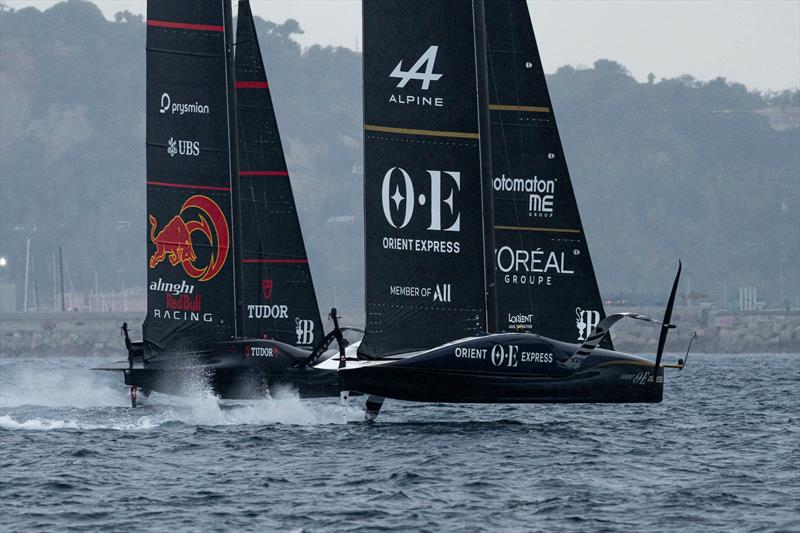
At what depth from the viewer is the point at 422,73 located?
23.7 metres

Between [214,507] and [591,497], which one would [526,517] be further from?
[214,507]

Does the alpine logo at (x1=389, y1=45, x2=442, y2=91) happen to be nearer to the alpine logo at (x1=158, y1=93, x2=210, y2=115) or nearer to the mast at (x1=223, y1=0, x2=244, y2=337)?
the mast at (x1=223, y1=0, x2=244, y2=337)

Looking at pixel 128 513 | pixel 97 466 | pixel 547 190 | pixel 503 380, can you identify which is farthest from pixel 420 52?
pixel 128 513

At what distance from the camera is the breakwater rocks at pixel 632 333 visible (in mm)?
112188

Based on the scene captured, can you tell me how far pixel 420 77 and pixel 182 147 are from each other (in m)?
8.33

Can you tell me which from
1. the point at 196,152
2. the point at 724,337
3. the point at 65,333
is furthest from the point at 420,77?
the point at 65,333

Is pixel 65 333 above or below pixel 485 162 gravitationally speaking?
below

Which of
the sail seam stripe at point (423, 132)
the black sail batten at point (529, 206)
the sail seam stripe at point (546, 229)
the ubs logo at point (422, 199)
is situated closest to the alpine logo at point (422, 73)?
the sail seam stripe at point (423, 132)

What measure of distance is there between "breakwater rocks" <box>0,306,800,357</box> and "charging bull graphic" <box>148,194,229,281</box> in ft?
276

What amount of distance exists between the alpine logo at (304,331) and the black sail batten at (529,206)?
7633 millimetres

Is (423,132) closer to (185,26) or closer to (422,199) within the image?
(422,199)

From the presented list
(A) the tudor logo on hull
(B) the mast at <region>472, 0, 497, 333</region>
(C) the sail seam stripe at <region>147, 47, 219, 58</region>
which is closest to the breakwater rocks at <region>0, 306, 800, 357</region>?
(C) the sail seam stripe at <region>147, 47, 219, 58</region>

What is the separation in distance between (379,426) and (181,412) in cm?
579

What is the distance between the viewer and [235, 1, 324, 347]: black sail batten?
31016 millimetres
